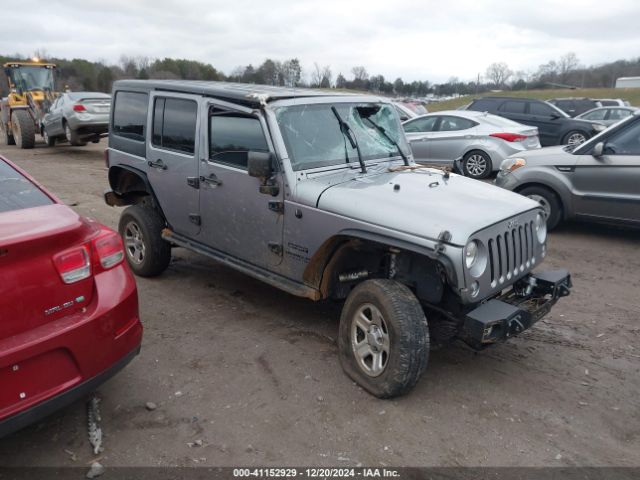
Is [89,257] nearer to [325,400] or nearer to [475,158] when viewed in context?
[325,400]

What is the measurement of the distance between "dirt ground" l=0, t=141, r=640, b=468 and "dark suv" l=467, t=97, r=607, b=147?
11020mm

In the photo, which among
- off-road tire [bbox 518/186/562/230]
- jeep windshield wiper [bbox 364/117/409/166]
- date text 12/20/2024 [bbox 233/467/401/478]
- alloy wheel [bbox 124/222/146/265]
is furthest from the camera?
off-road tire [bbox 518/186/562/230]

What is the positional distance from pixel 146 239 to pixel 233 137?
162 centimetres

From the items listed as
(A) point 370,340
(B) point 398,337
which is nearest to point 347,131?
(A) point 370,340

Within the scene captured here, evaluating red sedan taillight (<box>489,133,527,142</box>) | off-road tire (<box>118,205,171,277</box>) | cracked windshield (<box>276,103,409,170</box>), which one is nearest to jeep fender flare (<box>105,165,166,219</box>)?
off-road tire (<box>118,205,171,277</box>)

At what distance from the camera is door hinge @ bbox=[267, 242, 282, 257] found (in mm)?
4078

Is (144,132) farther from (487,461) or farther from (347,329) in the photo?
(487,461)

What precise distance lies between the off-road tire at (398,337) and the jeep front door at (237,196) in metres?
1.02

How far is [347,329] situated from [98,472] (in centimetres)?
173

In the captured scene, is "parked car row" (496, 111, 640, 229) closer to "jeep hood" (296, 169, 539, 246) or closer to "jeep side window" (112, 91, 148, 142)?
"jeep hood" (296, 169, 539, 246)

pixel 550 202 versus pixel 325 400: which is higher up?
pixel 550 202

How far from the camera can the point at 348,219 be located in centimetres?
353

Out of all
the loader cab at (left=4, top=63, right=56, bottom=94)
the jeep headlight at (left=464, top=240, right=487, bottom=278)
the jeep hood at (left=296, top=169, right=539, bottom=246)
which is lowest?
the jeep headlight at (left=464, top=240, right=487, bottom=278)

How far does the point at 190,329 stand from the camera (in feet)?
14.4
